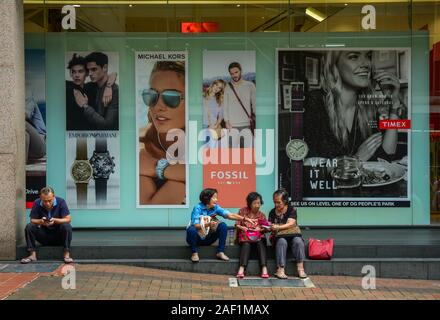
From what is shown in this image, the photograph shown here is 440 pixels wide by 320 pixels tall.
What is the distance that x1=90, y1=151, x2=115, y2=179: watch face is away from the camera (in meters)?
11.8

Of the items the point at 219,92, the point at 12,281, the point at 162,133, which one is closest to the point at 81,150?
the point at 162,133

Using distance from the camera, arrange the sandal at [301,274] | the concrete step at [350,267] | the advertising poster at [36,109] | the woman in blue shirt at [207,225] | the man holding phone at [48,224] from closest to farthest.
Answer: the sandal at [301,274] → the concrete step at [350,267] → the woman in blue shirt at [207,225] → the man holding phone at [48,224] → the advertising poster at [36,109]

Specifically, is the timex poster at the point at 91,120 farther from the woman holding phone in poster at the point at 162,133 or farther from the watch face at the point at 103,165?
the woman holding phone in poster at the point at 162,133

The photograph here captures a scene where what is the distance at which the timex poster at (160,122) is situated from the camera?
11805 millimetres

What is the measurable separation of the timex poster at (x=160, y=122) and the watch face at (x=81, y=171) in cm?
88

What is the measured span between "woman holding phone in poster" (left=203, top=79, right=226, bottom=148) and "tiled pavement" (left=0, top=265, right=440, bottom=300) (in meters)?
3.16

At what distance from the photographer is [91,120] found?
11750 mm

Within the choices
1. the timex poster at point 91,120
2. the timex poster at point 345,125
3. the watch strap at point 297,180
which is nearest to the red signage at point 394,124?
the timex poster at point 345,125

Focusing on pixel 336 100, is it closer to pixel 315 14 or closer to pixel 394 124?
pixel 394 124

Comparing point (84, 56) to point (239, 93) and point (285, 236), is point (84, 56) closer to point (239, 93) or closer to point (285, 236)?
point (239, 93)

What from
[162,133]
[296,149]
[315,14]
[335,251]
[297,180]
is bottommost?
[335,251]

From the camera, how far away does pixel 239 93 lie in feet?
38.8

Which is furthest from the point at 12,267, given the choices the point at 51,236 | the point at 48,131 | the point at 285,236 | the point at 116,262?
the point at 285,236

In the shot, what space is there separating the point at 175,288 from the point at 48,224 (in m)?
2.34
